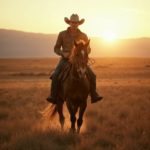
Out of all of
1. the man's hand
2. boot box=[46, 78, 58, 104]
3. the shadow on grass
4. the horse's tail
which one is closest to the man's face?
the man's hand

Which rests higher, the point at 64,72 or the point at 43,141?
the point at 64,72

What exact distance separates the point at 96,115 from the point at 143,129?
3537mm

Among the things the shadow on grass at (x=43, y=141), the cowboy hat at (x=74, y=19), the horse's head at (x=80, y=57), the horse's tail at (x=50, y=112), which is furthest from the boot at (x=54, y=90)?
the cowboy hat at (x=74, y=19)

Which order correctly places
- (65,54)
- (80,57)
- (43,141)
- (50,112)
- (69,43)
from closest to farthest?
(43,141) → (80,57) → (65,54) → (69,43) → (50,112)

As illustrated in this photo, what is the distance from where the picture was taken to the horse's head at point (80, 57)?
31.0 ft

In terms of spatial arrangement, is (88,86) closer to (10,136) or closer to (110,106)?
(10,136)

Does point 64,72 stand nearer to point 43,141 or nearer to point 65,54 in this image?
point 65,54

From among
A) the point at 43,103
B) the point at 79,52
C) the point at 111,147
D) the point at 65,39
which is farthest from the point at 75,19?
the point at 43,103

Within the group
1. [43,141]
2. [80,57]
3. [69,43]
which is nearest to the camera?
[43,141]

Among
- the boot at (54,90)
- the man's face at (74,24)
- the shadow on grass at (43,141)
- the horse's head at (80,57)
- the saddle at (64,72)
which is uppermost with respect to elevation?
the man's face at (74,24)

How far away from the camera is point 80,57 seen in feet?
31.1

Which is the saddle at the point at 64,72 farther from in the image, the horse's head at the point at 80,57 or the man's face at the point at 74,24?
the man's face at the point at 74,24

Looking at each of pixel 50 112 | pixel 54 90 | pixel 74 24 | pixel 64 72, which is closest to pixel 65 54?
pixel 64 72

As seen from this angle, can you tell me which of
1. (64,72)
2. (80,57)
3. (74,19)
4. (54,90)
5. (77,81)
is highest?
(74,19)
